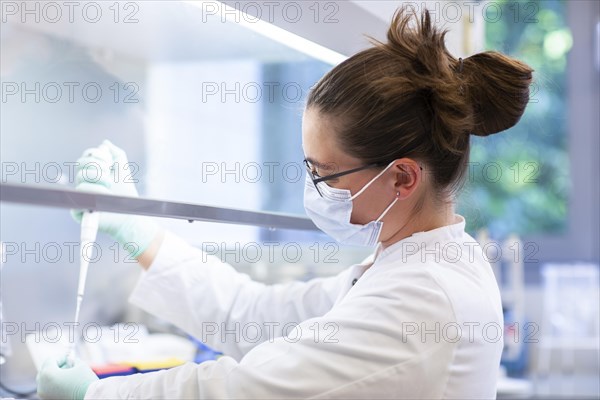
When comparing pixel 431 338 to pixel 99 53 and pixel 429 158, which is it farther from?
pixel 99 53

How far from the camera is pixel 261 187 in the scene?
1.46m

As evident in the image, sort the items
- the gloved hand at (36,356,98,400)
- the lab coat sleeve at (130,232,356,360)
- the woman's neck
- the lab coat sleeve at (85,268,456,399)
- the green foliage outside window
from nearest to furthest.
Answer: the lab coat sleeve at (85,268,456,399), the gloved hand at (36,356,98,400), the woman's neck, the lab coat sleeve at (130,232,356,360), the green foliage outside window

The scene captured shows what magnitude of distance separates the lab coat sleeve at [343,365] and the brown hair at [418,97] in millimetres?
220

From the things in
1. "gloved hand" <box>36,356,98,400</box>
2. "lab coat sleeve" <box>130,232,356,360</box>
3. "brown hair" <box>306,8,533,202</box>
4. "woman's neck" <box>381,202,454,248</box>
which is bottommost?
"gloved hand" <box>36,356,98,400</box>

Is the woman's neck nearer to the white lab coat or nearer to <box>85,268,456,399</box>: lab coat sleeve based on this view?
the white lab coat

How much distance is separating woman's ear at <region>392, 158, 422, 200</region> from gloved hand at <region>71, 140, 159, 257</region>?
0.38m

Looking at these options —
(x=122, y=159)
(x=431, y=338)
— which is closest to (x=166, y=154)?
(x=122, y=159)

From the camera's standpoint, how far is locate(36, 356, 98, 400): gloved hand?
1.00 meters

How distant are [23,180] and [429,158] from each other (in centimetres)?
57

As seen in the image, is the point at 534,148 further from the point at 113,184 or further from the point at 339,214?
the point at 113,184

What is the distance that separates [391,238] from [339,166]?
0.50 ft

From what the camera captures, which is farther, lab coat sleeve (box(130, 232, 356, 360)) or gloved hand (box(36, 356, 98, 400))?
lab coat sleeve (box(130, 232, 356, 360))

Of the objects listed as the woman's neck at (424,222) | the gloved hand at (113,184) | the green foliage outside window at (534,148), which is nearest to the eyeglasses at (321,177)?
the woman's neck at (424,222)

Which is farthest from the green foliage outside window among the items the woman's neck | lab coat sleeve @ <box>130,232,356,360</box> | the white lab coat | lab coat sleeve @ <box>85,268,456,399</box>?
lab coat sleeve @ <box>85,268,456,399</box>
